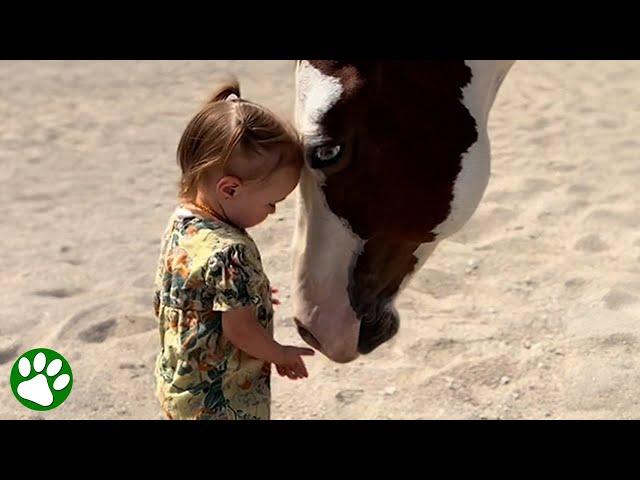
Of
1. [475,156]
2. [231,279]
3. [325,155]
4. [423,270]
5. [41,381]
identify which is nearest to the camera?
[231,279]

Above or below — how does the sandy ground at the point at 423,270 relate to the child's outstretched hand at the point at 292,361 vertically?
below

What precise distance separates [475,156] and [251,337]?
69 cm

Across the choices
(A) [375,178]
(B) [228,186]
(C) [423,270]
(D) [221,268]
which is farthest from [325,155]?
(C) [423,270]

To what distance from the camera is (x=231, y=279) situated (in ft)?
4.89

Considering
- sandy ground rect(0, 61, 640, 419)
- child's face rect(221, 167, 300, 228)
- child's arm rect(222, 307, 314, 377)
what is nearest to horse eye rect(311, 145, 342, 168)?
child's face rect(221, 167, 300, 228)

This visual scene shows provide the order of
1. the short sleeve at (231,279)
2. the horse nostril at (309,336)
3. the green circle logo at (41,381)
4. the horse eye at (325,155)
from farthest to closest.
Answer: the green circle logo at (41,381) → the horse nostril at (309,336) → the horse eye at (325,155) → the short sleeve at (231,279)

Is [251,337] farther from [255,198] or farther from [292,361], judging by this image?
[255,198]

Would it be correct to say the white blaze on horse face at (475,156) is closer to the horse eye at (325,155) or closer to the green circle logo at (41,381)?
the horse eye at (325,155)

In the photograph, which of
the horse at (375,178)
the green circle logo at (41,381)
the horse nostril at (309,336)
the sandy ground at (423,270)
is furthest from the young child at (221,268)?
the sandy ground at (423,270)

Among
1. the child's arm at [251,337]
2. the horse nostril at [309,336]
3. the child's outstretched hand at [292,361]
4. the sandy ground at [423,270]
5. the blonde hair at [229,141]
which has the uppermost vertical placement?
the blonde hair at [229,141]

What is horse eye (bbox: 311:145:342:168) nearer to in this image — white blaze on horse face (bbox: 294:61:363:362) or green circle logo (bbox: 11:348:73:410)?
white blaze on horse face (bbox: 294:61:363:362)

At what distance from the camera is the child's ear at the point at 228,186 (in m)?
1.53

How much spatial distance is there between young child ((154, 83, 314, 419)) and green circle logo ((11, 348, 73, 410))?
0.78 metres
